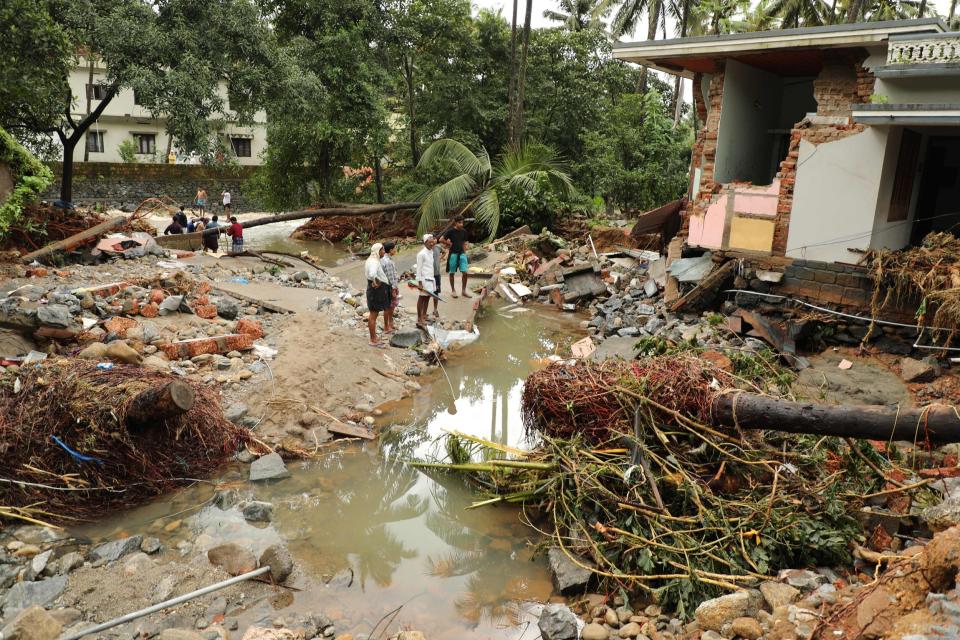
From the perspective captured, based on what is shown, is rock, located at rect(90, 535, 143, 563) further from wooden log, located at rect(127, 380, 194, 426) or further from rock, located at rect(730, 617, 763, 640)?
rock, located at rect(730, 617, 763, 640)

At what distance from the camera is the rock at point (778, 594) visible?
404cm

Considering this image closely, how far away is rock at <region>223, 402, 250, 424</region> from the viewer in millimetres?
7039

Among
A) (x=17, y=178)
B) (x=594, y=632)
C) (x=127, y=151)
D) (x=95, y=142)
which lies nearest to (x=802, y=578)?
(x=594, y=632)

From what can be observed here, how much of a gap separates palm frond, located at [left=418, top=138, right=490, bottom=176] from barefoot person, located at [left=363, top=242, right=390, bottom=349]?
10142mm

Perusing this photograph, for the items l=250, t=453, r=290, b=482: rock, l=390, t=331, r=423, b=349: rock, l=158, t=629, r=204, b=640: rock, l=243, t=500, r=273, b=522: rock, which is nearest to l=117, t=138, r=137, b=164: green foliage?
l=390, t=331, r=423, b=349: rock

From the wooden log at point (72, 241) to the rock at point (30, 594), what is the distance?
→ 8.42m

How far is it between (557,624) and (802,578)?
1620mm

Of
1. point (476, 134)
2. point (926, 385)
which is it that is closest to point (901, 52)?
point (926, 385)

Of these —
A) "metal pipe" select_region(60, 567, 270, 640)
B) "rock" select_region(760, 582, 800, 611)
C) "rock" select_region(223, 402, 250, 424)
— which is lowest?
"metal pipe" select_region(60, 567, 270, 640)

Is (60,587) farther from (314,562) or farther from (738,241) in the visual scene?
(738,241)

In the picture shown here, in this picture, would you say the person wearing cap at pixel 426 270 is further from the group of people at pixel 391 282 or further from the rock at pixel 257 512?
the rock at pixel 257 512

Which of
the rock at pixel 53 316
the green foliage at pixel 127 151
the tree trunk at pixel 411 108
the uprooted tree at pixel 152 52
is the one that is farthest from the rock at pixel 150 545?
the green foliage at pixel 127 151

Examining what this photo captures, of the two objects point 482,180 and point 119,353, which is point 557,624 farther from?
point 482,180

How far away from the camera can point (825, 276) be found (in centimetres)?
975
